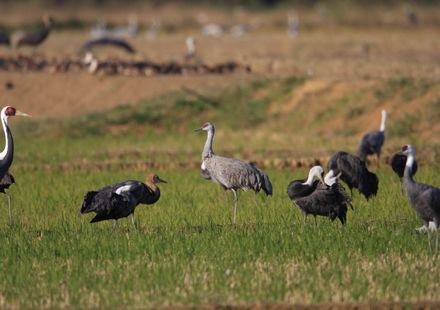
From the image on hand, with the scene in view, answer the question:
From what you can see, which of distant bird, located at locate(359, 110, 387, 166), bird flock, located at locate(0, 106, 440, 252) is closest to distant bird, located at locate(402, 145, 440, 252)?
bird flock, located at locate(0, 106, 440, 252)

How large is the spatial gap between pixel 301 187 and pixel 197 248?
2.14 metres

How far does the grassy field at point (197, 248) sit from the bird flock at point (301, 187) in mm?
243

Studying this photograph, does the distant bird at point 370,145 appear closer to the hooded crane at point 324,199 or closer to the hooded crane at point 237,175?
the hooded crane at point 237,175

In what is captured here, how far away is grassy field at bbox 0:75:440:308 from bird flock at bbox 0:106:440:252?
243 mm

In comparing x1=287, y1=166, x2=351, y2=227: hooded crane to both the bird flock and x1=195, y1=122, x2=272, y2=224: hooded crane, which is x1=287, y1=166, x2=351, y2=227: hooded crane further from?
x1=195, y1=122, x2=272, y2=224: hooded crane

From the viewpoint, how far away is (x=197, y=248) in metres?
12.0

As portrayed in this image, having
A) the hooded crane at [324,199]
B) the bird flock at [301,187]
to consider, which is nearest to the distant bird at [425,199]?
the bird flock at [301,187]

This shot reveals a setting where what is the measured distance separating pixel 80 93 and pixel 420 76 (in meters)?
8.74

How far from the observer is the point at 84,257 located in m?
11.7

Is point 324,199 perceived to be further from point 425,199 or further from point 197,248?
point 197,248

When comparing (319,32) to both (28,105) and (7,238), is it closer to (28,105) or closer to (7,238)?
(28,105)

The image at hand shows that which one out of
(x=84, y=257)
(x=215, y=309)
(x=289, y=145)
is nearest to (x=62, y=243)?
(x=84, y=257)

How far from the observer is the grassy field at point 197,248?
33.0ft

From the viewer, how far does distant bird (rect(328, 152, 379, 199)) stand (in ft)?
49.8
